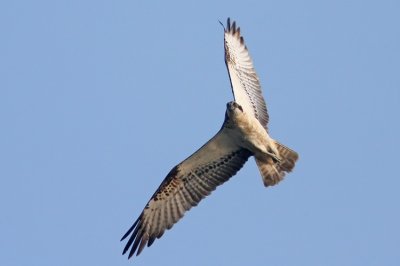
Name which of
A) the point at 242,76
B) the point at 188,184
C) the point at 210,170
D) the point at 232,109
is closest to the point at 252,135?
the point at 232,109

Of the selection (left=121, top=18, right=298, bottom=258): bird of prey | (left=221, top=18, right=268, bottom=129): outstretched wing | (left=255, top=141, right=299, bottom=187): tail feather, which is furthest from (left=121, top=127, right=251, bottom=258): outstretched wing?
(left=221, top=18, right=268, bottom=129): outstretched wing

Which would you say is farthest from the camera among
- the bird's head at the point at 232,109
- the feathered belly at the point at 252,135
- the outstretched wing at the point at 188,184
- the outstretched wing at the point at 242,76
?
the outstretched wing at the point at 242,76

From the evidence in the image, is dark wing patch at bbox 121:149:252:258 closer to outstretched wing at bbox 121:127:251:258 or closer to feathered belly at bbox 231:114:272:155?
outstretched wing at bbox 121:127:251:258

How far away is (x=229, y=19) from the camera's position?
611 inches

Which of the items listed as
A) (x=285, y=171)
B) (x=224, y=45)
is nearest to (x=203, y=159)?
(x=285, y=171)

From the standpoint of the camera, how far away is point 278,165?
1345 centimetres

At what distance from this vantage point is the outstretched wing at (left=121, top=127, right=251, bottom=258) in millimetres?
13398

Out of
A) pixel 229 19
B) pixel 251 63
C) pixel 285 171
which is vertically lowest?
pixel 285 171

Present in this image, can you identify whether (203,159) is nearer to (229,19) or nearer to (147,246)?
(147,246)

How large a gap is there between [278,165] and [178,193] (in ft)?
5.25

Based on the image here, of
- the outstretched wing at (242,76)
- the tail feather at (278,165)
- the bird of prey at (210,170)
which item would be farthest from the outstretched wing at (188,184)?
the outstretched wing at (242,76)

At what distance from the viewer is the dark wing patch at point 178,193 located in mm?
13398

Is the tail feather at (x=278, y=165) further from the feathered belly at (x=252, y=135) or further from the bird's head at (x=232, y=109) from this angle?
the bird's head at (x=232, y=109)

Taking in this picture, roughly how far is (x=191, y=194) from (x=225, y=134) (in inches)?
42.9
